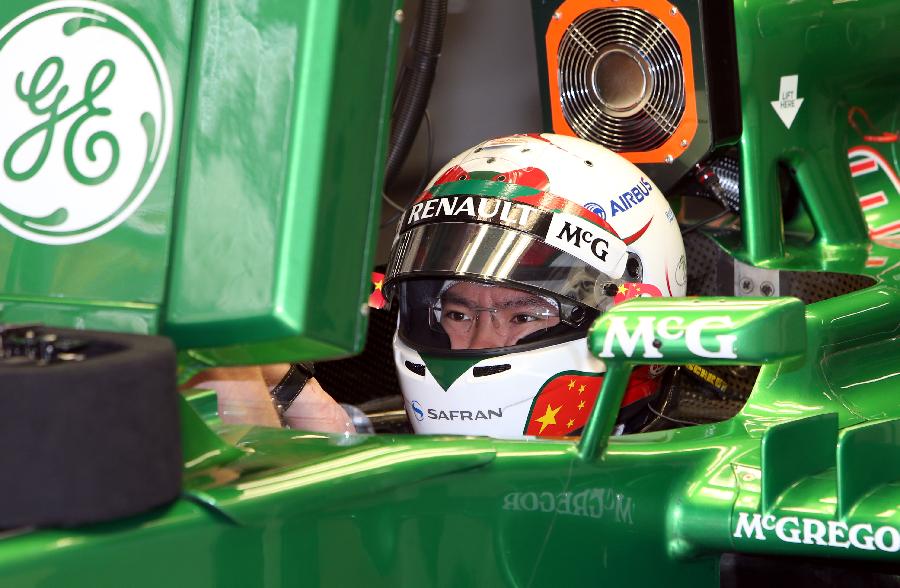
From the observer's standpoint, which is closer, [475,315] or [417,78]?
[475,315]

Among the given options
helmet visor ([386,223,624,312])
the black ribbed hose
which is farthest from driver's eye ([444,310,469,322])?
the black ribbed hose

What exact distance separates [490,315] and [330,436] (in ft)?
3.02

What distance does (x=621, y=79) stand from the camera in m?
2.31

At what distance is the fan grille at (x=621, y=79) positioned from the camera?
88.3 inches

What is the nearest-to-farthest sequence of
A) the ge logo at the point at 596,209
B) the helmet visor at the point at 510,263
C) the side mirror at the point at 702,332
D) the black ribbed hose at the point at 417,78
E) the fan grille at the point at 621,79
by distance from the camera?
the side mirror at the point at 702,332, the helmet visor at the point at 510,263, the ge logo at the point at 596,209, the fan grille at the point at 621,79, the black ribbed hose at the point at 417,78

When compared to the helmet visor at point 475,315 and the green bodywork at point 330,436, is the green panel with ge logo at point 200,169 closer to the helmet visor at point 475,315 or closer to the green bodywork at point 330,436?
the green bodywork at point 330,436

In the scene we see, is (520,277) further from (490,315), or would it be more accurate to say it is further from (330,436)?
(330,436)

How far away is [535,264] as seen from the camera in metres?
1.88

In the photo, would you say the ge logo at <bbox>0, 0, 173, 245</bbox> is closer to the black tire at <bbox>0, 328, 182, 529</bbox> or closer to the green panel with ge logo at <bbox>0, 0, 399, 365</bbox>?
the green panel with ge logo at <bbox>0, 0, 399, 365</bbox>

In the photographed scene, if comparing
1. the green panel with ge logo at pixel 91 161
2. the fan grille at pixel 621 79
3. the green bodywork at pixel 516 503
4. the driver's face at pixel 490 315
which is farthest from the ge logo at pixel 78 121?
the fan grille at pixel 621 79

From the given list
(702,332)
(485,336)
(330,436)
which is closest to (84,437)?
(330,436)

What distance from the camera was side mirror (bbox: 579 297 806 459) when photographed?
103 centimetres

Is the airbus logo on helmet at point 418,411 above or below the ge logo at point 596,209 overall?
below

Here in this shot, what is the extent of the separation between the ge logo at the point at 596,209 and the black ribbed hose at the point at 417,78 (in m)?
0.88
